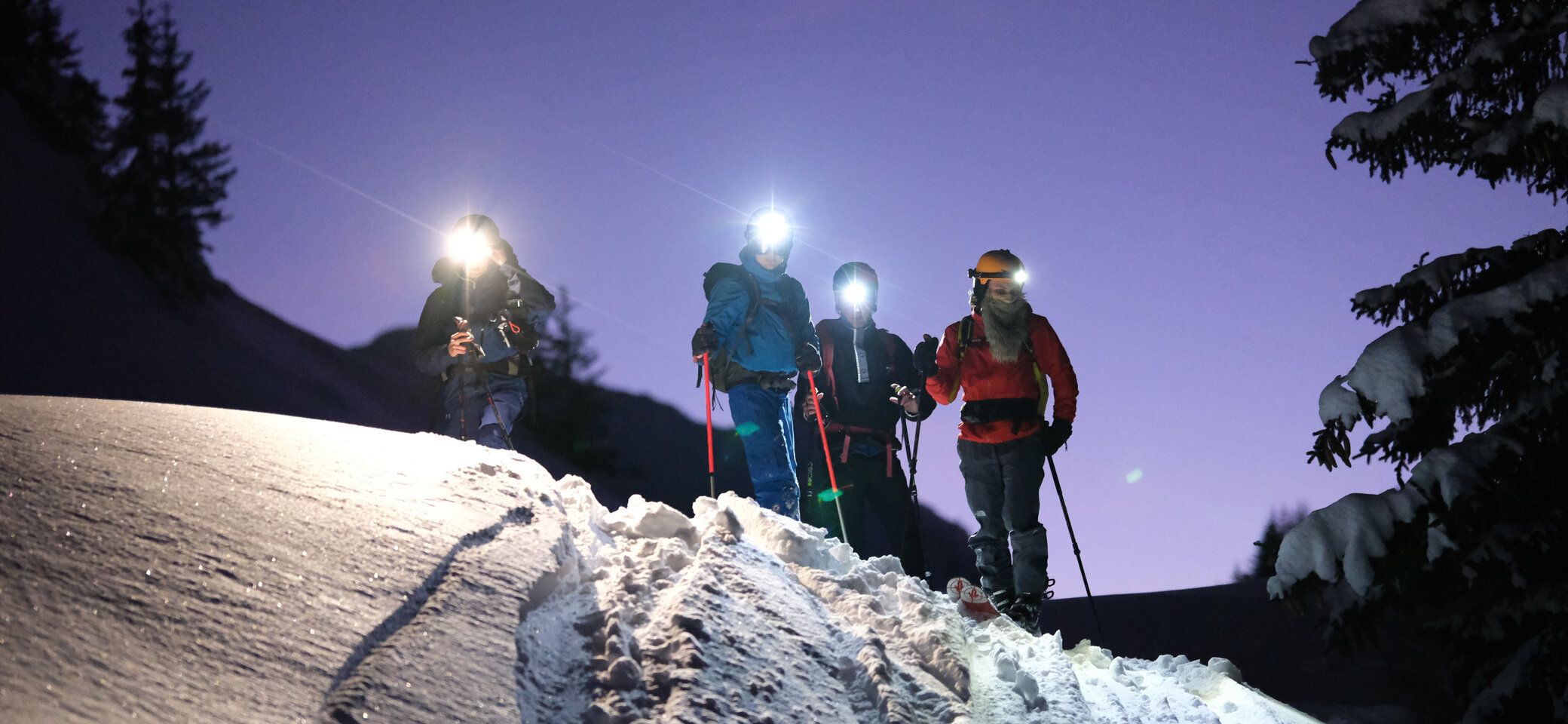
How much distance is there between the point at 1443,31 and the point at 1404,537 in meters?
3.84

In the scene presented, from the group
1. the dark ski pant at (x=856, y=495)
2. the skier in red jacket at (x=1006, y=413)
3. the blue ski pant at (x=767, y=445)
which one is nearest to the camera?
the skier in red jacket at (x=1006, y=413)

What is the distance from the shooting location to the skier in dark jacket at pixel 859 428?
7.55 meters

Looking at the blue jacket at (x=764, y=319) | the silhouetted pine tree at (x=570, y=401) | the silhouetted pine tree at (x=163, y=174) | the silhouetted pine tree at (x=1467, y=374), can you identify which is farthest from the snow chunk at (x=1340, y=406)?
the silhouetted pine tree at (x=163, y=174)

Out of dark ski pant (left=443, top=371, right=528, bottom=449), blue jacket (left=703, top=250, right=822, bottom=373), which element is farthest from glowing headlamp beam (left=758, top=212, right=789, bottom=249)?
dark ski pant (left=443, top=371, right=528, bottom=449)

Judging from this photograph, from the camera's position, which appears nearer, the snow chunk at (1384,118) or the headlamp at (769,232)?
the snow chunk at (1384,118)

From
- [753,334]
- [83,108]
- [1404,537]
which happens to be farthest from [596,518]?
[83,108]

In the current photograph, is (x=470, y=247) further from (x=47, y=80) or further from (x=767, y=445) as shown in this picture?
(x=47, y=80)

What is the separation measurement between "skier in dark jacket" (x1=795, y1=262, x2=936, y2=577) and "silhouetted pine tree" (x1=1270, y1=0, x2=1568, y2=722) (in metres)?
3.14

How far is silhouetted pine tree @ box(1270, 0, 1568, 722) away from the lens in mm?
5215

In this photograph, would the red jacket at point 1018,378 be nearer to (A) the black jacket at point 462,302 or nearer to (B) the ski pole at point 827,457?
(B) the ski pole at point 827,457

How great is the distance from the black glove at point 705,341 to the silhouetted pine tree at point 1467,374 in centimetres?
419

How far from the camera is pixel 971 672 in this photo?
4039mm

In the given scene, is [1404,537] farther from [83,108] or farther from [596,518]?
[83,108]

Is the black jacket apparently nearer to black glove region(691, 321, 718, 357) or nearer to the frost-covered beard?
black glove region(691, 321, 718, 357)
